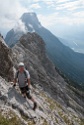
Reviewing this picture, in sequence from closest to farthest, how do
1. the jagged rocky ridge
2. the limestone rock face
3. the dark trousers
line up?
the jagged rocky ridge → the dark trousers → the limestone rock face

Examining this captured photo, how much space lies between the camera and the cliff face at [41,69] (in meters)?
78.1

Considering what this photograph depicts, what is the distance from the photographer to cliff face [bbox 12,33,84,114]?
7806cm

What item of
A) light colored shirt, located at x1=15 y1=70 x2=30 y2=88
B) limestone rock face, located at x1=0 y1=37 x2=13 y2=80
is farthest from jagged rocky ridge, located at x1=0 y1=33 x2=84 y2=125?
limestone rock face, located at x1=0 y1=37 x2=13 y2=80

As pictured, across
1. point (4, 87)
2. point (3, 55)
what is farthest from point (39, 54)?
point (4, 87)

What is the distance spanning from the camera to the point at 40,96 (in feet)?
136

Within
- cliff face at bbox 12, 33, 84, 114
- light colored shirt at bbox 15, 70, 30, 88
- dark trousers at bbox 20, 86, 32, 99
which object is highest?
light colored shirt at bbox 15, 70, 30, 88

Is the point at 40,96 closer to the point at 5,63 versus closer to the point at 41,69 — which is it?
the point at 5,63

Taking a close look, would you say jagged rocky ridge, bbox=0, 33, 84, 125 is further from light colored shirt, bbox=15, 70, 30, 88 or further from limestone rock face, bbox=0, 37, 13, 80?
limestone rock face, bbox=0, 37, 13, 80

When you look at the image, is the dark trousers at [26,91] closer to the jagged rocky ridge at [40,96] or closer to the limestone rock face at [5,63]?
the jagged rocky ridge at [40,96]

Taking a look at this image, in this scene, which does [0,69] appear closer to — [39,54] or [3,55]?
[3,55]

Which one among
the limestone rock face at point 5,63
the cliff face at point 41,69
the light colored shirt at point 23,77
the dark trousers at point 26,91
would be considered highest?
the light colored shirt at point 23,77

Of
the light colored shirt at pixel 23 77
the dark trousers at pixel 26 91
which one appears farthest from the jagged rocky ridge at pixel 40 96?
the light colored shirt at pixel 23 77

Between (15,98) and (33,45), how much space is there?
277ft

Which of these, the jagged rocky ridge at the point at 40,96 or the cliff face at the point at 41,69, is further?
the cliff face at the point at 41,69
